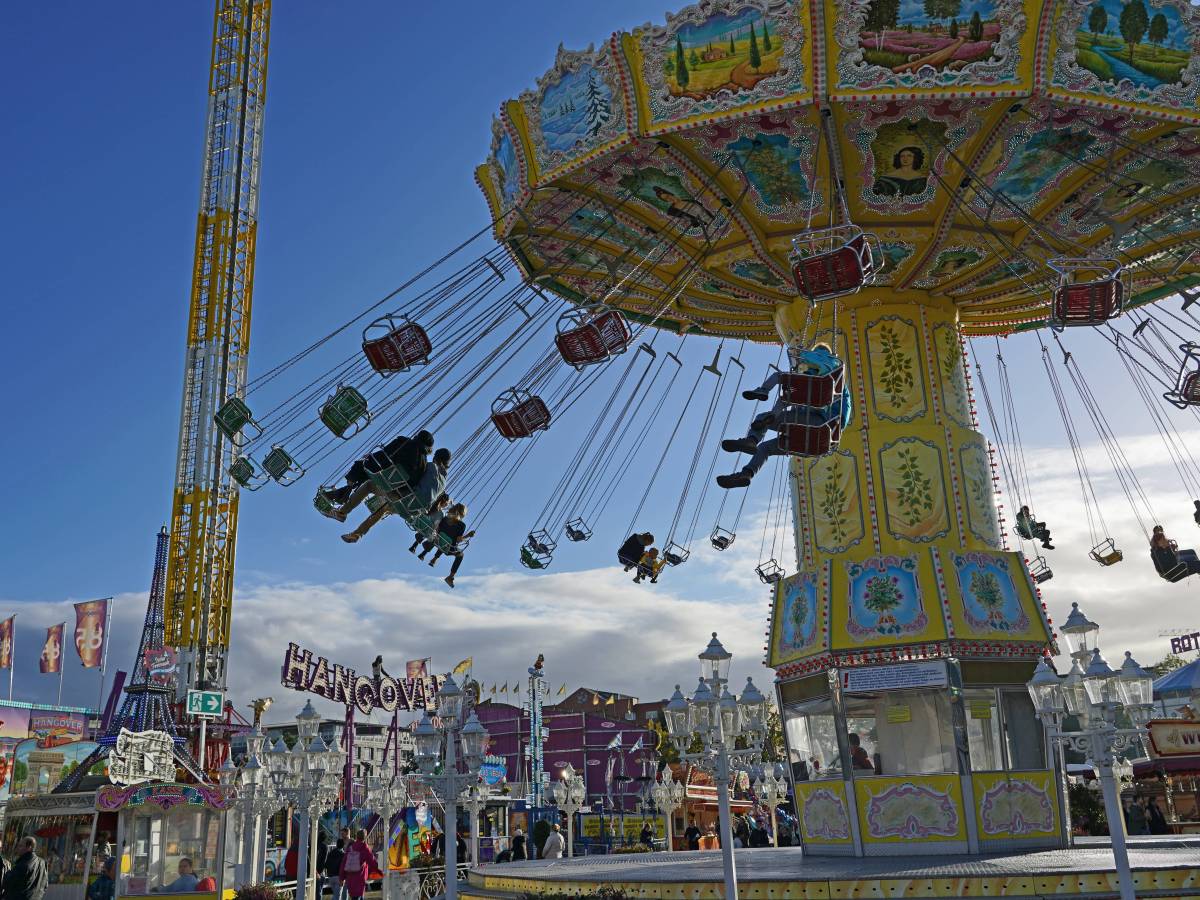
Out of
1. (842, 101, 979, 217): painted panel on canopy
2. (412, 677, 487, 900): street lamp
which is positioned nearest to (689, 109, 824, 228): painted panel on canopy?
(842, 101, 979, 217): painted panel on canopy

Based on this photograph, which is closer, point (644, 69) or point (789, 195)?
point (644, 69)

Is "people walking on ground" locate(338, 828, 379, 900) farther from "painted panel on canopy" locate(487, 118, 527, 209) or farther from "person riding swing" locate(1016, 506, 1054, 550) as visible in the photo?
"person riding swing" locate(1016, 506, 1054, 550)

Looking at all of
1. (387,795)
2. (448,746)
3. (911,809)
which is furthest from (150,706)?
(911,809)

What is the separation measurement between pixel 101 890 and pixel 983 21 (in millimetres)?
19486

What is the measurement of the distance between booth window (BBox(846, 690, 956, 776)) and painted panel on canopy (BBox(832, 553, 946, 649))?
0.80 metres

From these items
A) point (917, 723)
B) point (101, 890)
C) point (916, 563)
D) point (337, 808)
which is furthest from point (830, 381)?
point (337, 808)

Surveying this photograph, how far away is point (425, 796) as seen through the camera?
3108 centimetres

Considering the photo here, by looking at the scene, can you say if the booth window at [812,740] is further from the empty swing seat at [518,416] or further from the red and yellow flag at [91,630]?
the red and yellow flag at [91,630]

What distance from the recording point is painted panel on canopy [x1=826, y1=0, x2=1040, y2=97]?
1148 centimetres

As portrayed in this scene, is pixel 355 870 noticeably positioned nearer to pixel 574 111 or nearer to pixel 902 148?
pixel 574 111

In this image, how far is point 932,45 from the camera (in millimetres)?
11633

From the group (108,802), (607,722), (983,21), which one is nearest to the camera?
(983,21)

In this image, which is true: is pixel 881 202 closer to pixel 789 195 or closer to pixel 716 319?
pixel 789 195

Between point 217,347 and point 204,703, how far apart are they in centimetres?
1854
